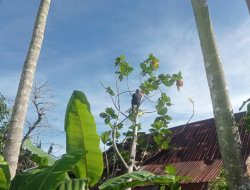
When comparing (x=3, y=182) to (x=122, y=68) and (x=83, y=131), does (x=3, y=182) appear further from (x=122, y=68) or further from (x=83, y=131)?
(x=122, y=68)

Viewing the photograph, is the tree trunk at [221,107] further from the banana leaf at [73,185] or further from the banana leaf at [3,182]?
the banana leaf at [3,182]

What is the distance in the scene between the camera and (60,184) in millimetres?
2818

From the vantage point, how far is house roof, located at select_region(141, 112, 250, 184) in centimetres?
591

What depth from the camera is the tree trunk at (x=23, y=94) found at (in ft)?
11.7

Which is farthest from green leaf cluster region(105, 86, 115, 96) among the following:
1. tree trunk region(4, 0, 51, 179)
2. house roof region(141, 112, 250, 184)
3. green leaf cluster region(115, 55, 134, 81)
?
tree trunk region(4, 0, 51, 179)

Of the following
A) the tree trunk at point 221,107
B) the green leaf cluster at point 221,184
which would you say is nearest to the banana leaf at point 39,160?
the tree trunk at point 221,107

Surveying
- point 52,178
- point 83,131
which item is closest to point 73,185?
point 52,178

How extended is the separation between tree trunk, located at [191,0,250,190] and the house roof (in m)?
2.77

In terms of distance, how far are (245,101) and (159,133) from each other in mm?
4777

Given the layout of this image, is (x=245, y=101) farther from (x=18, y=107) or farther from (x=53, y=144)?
(x=53, y=144)

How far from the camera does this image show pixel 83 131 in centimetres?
341

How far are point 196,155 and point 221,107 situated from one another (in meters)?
4.40

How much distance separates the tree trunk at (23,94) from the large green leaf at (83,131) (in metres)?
0.89

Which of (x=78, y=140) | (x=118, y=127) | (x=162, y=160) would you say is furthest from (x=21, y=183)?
(x=162, y=160)
